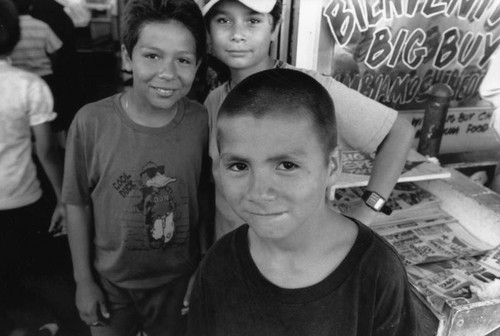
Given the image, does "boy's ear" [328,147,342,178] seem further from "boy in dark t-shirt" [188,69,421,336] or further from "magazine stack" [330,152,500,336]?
"magazine stack" [330,152,500,336]

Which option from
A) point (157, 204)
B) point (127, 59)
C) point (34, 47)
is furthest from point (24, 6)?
point (157, 204)

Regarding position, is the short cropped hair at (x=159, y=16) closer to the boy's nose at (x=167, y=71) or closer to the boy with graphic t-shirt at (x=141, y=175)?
the boy with graphic t-shirt at (x=141, y=175)

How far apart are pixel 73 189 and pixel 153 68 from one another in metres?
0.53

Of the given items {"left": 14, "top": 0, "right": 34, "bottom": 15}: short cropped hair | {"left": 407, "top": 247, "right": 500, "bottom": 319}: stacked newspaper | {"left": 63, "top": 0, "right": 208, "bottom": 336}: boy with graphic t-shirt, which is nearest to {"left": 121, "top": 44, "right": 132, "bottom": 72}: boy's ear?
{"left": 63, "top": 0, "right": 208, "bottom": 336}: boy with graphic t-shirt

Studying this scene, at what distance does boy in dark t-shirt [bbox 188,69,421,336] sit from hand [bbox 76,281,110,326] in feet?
2.10

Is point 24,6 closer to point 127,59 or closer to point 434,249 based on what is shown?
point 127,59

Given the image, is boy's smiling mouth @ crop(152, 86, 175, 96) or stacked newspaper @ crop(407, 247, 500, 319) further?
stacked newspaper @ crop(407, 247, 500, 319)

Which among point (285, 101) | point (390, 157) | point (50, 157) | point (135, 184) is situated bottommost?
point (50, 157)

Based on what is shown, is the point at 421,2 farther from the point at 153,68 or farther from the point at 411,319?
the point at 411,319

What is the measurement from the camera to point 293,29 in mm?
2525

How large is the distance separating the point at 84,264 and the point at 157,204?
371 millimetres

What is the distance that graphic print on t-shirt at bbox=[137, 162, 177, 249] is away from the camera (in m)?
1.59

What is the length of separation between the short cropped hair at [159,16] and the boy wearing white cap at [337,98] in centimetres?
6

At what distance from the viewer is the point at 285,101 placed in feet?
3.45
